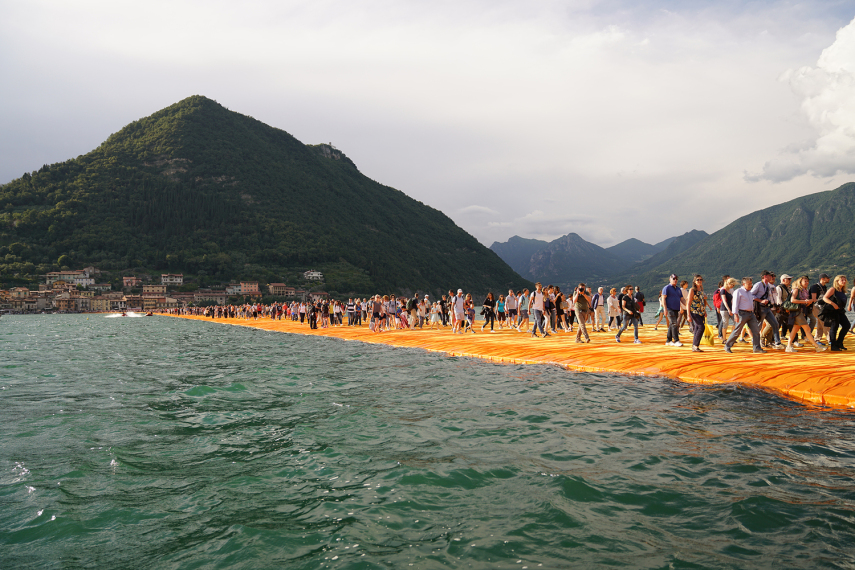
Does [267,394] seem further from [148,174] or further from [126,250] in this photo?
[148,174]

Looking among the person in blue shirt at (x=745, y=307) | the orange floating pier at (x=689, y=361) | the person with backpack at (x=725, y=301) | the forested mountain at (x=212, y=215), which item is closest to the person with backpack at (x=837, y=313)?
the orange floating pier at (x=689, y=361)

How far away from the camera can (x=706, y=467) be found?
5219 millimetres

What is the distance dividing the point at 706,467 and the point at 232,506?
16.5 ft

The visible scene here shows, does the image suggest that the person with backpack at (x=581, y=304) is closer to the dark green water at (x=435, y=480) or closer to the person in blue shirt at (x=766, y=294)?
the person in blue shirt at (x=766, y=294)

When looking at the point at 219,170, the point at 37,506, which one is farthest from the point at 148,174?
→ the point at 37,506

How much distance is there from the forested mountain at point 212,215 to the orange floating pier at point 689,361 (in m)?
100

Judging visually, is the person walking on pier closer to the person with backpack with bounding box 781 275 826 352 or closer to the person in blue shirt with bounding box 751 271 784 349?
the person in blue shirt with bounding box 751 271 784 349

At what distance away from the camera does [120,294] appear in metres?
112

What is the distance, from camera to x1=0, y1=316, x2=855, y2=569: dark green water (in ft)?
12.2

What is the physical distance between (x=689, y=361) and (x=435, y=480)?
329 inches

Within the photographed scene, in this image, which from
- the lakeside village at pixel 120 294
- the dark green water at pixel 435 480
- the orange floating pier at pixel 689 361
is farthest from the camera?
the lakeside village at pixel 120 294

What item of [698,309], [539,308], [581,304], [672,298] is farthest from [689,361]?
[539,308]

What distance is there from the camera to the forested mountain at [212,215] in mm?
114750

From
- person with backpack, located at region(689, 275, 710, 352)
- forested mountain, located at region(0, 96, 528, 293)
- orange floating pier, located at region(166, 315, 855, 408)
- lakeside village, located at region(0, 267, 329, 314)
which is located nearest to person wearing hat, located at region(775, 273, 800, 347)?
orange floating pier, located at region(166, 315, 855, 408)
